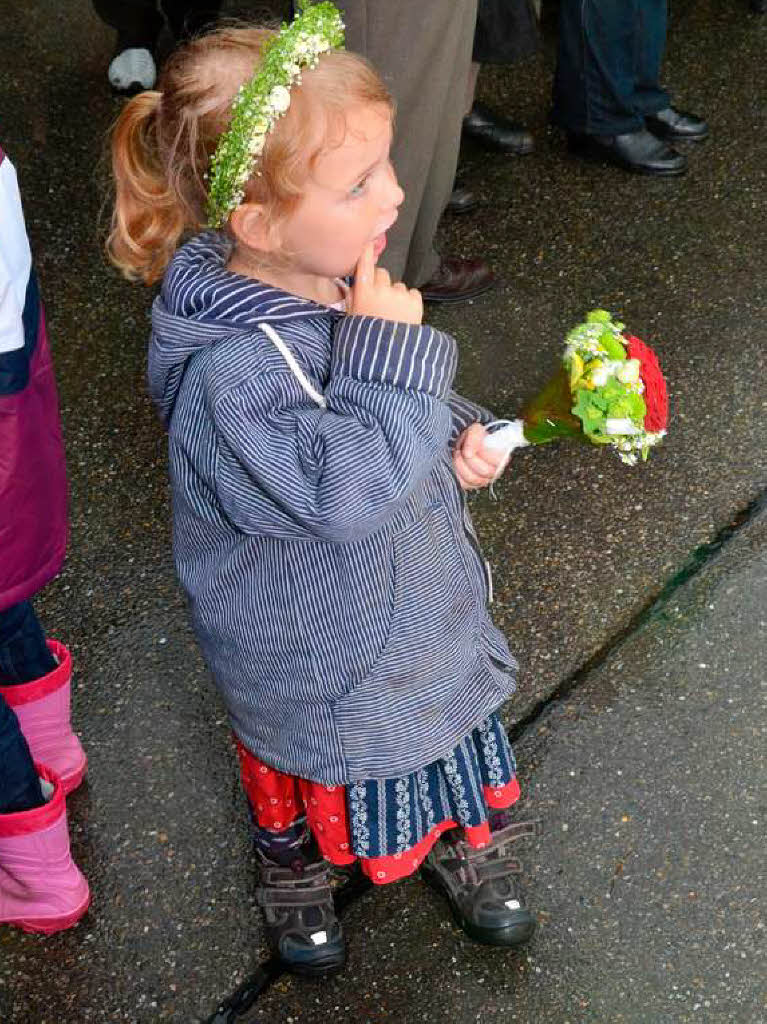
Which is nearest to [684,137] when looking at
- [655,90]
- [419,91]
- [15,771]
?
[655,90]

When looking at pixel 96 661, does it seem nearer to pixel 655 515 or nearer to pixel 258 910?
pixel 258 910

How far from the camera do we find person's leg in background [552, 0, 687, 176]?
12.5ft

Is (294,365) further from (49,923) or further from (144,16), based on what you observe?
(144,16)

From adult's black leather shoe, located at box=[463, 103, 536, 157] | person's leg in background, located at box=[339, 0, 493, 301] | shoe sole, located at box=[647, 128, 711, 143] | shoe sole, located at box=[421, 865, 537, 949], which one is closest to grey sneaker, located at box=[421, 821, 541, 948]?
shoe sole, located at box=[421, 865, 537, 949]

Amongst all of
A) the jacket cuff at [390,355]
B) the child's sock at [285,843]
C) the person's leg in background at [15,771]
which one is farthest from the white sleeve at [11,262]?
the child's sock at [285,843]

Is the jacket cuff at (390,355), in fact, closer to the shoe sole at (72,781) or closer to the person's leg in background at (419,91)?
the shoe sole at (72,781)

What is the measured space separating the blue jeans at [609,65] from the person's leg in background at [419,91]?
2.96ft

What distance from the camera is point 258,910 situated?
2.33 meters

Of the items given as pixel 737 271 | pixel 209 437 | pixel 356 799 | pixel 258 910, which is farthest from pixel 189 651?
pixel 737 271

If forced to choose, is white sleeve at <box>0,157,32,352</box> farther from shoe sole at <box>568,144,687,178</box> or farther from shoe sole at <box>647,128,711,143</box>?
shoe sole at <box>647,128,711,143</box>

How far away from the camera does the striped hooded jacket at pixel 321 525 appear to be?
1.67 meters

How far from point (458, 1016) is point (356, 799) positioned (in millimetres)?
470

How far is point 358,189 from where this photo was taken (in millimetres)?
1777

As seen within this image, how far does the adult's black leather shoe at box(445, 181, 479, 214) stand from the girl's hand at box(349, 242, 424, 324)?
7.29 feet
